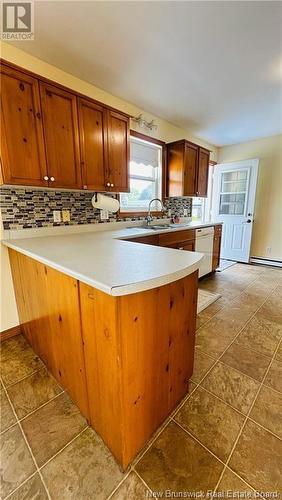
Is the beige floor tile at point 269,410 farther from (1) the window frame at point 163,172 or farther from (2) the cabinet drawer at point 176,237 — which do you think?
(1) the window frame at point 163,172

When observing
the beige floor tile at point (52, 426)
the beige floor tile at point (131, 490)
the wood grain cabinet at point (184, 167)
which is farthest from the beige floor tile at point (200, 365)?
the wood grain cabinet at point (184, 167)

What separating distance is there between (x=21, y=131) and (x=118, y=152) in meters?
0.93

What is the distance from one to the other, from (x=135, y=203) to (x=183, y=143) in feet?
3.78

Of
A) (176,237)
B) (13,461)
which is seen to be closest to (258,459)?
(13,461)

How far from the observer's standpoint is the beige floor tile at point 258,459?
2.97 feet

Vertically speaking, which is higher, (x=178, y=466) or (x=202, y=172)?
(x=202, y=172)

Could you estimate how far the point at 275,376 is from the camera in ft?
4.84

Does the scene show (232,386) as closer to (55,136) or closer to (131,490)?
(131,490)

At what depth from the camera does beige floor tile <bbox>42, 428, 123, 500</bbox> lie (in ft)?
2.85

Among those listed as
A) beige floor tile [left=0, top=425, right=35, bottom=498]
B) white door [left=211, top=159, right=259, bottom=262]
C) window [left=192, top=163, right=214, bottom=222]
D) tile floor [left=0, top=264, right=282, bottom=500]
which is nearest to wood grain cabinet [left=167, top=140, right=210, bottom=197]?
window [left=192, top=163, right=214, bottom=222]

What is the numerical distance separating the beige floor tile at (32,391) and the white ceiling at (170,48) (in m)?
2.50

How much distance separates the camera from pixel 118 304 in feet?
2.48

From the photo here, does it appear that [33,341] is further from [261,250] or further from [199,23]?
[261,250]

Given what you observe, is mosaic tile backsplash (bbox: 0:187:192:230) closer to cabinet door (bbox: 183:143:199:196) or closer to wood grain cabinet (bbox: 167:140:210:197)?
wood grain cabinet (bbox: 167:140:210:197)
